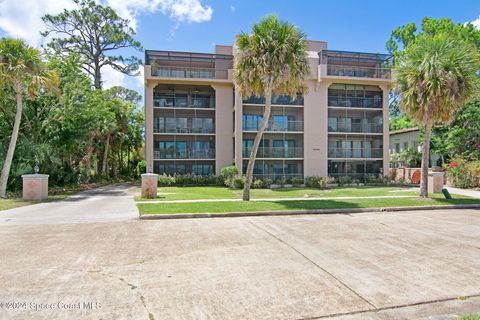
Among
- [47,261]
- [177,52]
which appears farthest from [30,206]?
[177,52]

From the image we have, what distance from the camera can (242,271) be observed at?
5.65 metres

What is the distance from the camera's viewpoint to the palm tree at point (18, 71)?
16.7 m

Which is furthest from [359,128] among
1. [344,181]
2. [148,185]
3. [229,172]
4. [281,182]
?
[148,185]

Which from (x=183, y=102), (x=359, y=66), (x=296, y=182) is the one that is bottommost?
(x=296, y=182)

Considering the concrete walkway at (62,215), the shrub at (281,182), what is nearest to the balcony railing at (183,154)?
the shrub at (281,182)

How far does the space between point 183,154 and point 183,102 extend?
206 inches

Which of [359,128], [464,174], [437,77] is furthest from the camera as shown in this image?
[359,128]

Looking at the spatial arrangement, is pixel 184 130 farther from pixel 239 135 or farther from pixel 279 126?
pixel 279 126

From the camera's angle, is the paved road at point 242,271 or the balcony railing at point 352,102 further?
the balcony railing at point 352,102

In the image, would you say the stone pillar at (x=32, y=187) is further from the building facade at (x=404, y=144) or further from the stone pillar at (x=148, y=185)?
the building facade at (x=404, y=144)

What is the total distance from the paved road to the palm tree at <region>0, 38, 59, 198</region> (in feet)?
31.9

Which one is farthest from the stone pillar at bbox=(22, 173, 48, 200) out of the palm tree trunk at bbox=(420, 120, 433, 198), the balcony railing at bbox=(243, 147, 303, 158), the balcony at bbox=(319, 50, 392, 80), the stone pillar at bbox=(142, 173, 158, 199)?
the balcony at bbox=(319, 50, 392, 80)

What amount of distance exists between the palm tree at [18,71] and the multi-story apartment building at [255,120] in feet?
39.2

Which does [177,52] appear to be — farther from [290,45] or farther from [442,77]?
[442,77]
